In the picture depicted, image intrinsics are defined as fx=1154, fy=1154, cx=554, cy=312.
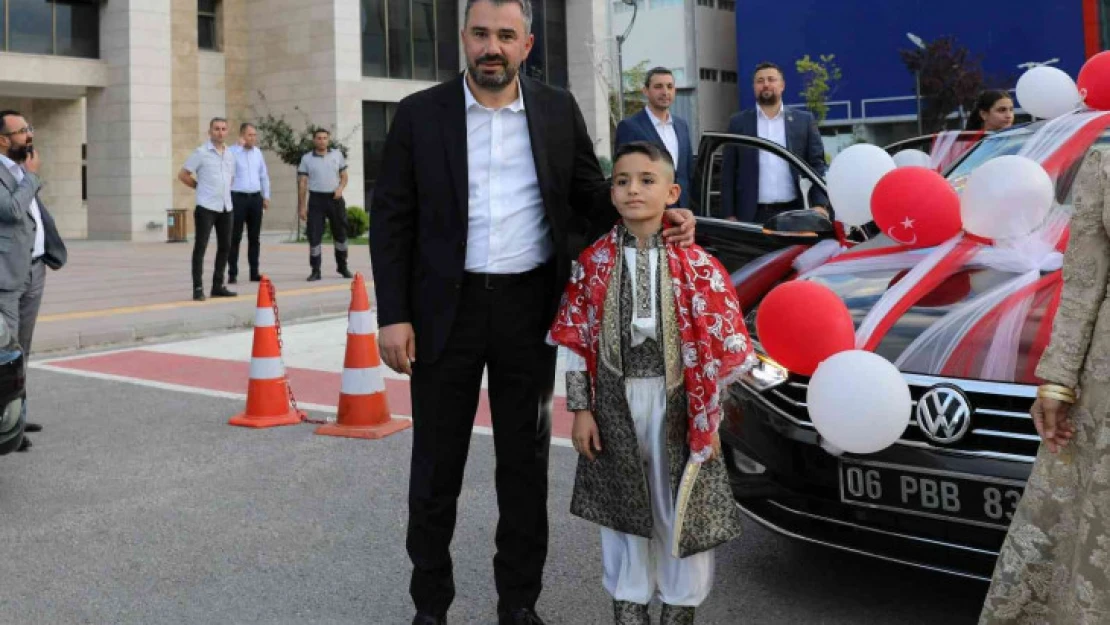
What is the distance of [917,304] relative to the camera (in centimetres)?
361

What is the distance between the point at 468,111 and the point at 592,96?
3841cm

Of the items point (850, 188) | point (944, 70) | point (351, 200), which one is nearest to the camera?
point (850, 188)

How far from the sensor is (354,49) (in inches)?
1303

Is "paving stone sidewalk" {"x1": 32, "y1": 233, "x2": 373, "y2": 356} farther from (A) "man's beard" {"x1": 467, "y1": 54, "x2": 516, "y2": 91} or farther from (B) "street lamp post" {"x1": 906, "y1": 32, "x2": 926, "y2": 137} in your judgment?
(B) "street lamp post" {"x1": 906, "y1": 32, "x2": 926, "y2": 137}

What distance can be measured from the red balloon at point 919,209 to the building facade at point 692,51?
218ft

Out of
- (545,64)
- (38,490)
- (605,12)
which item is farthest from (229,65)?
(38,490)

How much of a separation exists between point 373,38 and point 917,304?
108ft

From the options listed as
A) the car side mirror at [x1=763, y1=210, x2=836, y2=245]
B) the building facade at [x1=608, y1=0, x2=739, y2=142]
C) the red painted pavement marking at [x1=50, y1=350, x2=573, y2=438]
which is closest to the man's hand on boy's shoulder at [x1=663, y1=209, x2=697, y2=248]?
the car side mirror at [x1=763, y1=210, x2=836, y2=245]

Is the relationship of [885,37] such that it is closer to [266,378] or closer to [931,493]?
[266,378]

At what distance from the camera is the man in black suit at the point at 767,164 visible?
7.42m

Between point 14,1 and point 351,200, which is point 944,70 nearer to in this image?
point 351,200

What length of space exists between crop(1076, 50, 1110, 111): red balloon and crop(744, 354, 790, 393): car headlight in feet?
7.49

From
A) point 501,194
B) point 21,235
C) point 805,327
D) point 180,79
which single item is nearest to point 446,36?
point 180,79

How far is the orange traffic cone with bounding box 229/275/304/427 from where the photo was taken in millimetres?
6777
